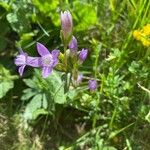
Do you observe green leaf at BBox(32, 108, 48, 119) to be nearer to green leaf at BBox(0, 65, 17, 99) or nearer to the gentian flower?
green leaf at BBox(0, 65, 17, 99)

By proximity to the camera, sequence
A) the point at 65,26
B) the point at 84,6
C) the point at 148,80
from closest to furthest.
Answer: the point at 65,26 → the point at 148,80 → the point at 84,6

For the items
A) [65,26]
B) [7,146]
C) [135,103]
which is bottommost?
[7,146]

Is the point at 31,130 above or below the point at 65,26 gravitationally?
below

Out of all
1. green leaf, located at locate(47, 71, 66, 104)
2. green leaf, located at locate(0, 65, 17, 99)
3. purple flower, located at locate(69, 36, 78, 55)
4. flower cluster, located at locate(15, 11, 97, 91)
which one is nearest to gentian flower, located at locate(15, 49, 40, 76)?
flower cluster, located at locate(15, 11, 97, 91)

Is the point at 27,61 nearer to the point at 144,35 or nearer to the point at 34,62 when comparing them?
the point at 34,62

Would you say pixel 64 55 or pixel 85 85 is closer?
pixel 64 55

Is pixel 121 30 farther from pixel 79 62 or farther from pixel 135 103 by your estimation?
pixel 79 62

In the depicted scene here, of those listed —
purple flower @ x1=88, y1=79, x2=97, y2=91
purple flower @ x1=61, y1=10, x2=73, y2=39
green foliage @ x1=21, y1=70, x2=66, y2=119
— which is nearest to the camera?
purple flower @ x1=61, y1=10, x2=73, y2=39

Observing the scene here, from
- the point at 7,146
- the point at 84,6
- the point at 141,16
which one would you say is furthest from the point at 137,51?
the point at 7,146

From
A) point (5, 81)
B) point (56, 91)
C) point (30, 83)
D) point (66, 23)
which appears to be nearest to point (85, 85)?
point (56, 91)
